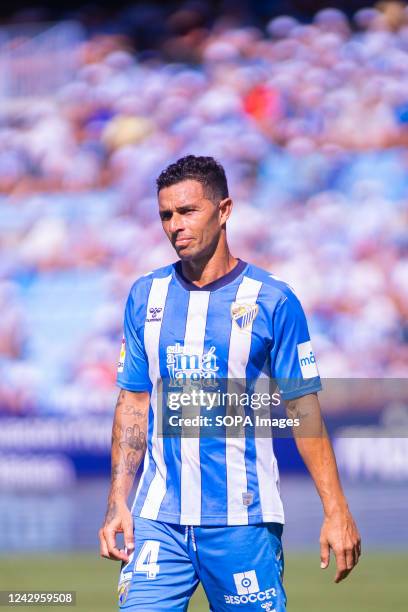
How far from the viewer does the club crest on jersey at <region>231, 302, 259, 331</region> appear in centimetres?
390

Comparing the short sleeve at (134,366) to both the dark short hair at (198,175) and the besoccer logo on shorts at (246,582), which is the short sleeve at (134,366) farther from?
the besoccer logo on shorts at (246,582)

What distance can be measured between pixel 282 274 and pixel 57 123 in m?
2.89

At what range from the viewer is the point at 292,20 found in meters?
10.2

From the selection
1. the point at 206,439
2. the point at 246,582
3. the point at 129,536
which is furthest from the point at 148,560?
the point at 206,439

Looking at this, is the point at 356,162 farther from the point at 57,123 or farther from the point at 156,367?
the point at 156,367

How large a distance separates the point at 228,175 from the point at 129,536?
682 centimetres

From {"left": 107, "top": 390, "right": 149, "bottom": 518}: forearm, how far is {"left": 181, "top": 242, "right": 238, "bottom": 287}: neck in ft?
1.59

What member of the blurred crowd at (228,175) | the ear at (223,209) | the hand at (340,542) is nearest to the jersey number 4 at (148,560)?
the hand at (340,542)

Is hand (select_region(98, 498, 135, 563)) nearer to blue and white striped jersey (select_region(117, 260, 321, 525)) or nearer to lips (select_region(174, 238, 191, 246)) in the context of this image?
blue and white striped jersey (select_region(117, 260, 321, 525))

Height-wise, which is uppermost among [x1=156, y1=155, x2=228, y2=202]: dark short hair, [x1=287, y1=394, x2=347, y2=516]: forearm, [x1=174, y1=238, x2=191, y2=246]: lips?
[x1=156, y1=155, x2=228, y2=202]: dark short hair

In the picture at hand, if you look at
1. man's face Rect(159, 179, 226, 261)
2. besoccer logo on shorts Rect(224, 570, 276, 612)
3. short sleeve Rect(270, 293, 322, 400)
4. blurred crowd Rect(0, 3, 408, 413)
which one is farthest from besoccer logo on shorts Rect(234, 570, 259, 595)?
blurred crowd Rect(0, 3, 408, 413)

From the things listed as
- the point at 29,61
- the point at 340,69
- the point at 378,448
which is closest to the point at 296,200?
the point at 340,69

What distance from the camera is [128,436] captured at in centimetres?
402

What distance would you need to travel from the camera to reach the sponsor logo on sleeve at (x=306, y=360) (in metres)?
3.92
